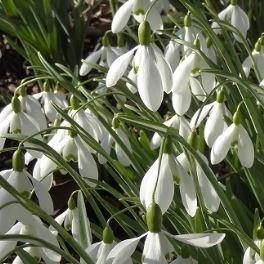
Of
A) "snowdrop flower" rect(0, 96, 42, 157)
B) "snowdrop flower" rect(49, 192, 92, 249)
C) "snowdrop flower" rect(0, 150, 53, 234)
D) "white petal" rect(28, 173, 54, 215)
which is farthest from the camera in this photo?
"snowdrop flower" rect(0, 96, 42, 157)

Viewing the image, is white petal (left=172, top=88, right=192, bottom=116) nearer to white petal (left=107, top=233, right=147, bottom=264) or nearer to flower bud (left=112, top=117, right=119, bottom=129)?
flower bud (left=112, top=117, right=119, bottom=129)

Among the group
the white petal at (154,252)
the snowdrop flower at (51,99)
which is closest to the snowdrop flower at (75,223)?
the white petal at (154,252)

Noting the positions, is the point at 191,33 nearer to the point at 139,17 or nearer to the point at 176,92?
the point at 139,17

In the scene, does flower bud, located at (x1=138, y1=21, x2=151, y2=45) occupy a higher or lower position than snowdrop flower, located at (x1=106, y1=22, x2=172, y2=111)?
higher

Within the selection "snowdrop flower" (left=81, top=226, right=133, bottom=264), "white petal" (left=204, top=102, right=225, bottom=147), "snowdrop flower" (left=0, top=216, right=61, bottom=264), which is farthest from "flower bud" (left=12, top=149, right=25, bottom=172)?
"white petal" (left=204, top=102, right=225, bottom=147)

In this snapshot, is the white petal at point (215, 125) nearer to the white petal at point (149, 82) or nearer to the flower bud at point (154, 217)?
the white petal at point (149, 82)

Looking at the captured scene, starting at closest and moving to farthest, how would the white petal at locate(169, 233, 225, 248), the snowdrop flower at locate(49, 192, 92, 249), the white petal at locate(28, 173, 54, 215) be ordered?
the white petal at locate(169, 233, 225, 248) → the white petal at locate(28, 173, 54, 215) → the snowdrop flower at locate(49, 192, 92, 249)

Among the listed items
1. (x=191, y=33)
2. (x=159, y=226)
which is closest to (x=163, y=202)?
(x=159, y=226)
